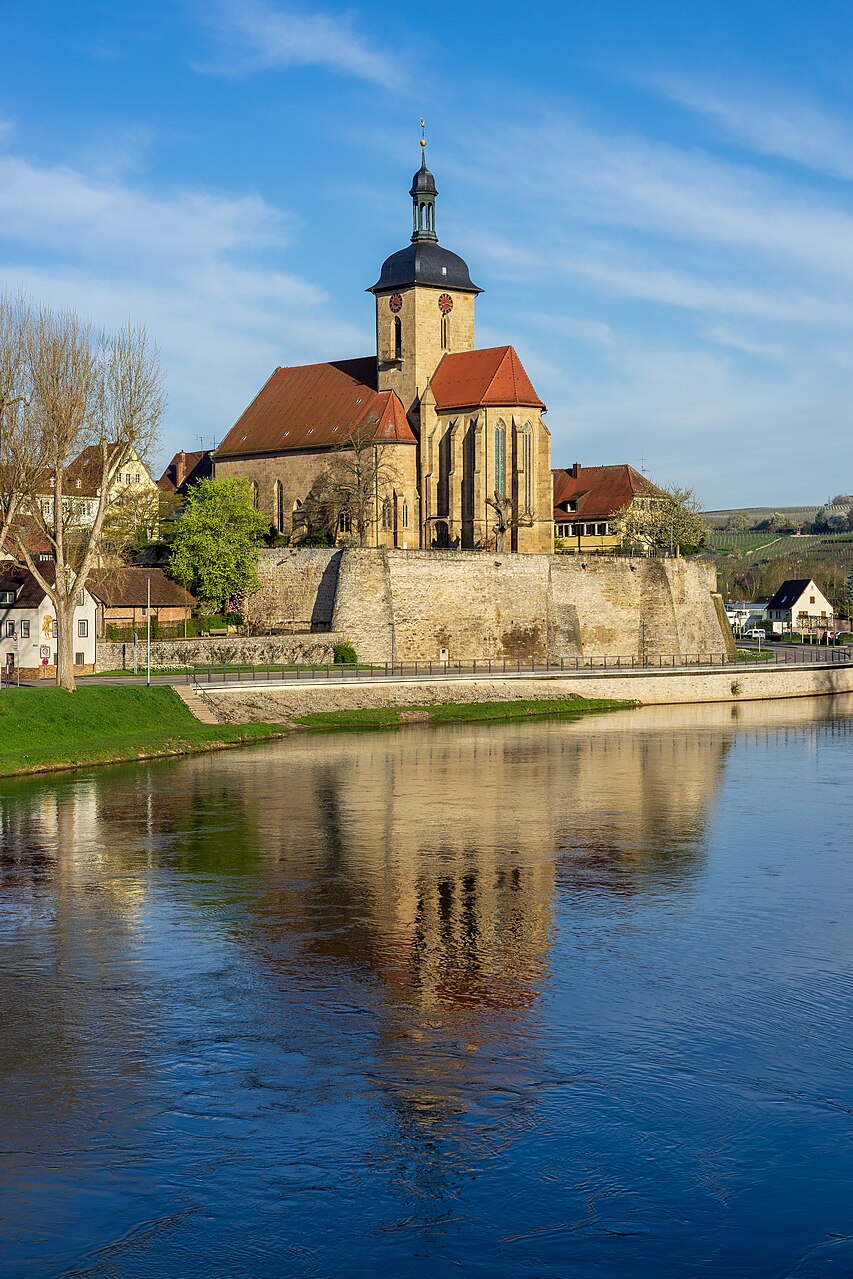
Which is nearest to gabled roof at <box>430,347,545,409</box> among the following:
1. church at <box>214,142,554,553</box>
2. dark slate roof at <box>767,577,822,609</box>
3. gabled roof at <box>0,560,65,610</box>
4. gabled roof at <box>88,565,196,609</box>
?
church at <box>214,142,554,553</box>

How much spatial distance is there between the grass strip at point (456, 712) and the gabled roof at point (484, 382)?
2515cm

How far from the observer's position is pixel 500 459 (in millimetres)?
89062

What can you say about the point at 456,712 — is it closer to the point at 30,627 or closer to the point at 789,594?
the point at 30,627

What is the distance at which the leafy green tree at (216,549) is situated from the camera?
251 ft

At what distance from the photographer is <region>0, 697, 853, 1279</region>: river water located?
14.0 m

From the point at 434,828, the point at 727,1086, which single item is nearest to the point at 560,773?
the point at 434,828

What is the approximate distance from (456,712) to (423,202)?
45.8 meters

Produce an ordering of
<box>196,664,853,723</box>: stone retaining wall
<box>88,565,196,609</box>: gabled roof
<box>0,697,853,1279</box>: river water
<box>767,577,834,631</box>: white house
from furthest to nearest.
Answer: <box>767,577,834,631</box>: white house, <box>88,565,196,609</box>: gabled roof, <box>196,664,853,723</box>: stone retaining wall, <box>0,697,853,1279</box>: river water

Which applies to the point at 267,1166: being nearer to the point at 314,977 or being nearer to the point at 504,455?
the point at 314,977

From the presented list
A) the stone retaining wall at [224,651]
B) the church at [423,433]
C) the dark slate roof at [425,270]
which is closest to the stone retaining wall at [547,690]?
the stone retaining wall at [224,651]

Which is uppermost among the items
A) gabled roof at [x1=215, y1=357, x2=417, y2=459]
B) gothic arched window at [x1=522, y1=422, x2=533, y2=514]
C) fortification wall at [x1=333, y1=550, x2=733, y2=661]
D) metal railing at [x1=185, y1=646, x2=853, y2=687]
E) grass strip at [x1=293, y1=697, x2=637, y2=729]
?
gabled roof at [x1=215, y1=357, x2=417, y2=459]

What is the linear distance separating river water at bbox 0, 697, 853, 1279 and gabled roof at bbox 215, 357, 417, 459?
5679cm

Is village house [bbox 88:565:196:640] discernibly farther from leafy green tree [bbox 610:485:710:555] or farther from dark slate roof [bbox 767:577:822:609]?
dark slate roof [bbox 767:577:822:609]

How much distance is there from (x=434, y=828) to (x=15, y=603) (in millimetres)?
34617
